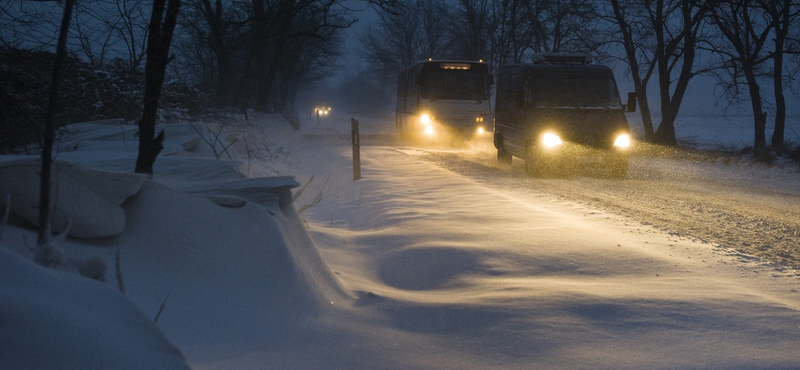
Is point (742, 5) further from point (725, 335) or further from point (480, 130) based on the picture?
point (725, 335)

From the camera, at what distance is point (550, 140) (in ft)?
39.3

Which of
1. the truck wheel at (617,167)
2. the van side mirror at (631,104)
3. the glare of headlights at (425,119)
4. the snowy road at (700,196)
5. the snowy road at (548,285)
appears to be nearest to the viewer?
the snowy road at (548,285)

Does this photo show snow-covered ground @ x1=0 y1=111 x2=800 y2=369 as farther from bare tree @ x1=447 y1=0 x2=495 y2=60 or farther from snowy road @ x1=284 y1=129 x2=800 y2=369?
bare tree @ x1=447 y1=0 x2=495 y2=60

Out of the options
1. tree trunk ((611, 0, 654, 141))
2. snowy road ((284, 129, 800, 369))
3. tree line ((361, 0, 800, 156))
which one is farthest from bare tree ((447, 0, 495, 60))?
snowy road ((284, 129, 800, 369))

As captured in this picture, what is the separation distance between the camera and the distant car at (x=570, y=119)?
11836 mm

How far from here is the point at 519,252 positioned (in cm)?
506

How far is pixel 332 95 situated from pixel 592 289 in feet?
645

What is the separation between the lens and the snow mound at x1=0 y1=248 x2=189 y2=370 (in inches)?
68.8

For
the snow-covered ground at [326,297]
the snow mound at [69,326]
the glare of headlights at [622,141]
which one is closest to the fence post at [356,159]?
the glare of headlights at [622,141]

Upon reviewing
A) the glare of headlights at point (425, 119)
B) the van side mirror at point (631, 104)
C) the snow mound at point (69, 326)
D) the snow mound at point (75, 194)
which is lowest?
the snow mound at point (69, 326)

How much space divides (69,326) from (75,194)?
4.51 ft

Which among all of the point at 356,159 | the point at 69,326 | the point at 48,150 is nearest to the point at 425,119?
the point at 356,159

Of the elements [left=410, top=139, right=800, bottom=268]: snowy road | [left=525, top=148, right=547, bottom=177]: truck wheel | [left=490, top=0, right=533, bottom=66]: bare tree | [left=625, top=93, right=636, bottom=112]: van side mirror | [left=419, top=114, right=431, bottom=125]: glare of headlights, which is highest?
[left=490, top=0, right=533, bottom=66]: bare tree

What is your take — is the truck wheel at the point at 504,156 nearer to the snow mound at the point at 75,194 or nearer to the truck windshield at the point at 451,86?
the truck windshield at the point at 451,86
